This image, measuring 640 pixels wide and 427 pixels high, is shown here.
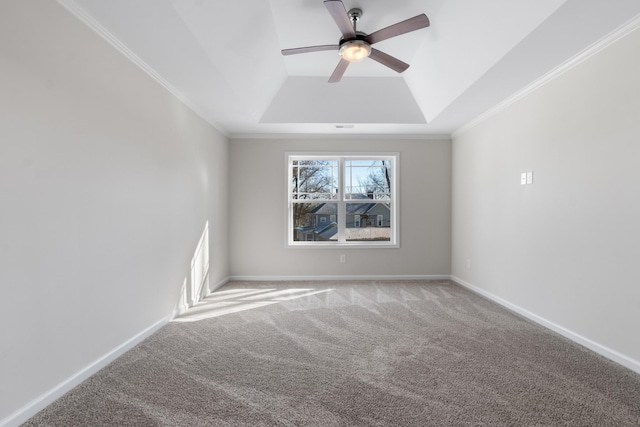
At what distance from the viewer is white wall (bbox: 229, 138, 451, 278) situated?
478cm

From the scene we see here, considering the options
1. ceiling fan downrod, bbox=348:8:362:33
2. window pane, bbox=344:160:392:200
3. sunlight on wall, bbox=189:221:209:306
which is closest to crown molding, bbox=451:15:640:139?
window pane, bbox=344:160:392:200

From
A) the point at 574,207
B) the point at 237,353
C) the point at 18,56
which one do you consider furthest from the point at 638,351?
the point at 18,56

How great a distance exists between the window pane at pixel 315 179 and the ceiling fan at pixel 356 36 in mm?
2106

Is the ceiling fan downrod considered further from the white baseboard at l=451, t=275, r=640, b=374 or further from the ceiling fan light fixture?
the white baseboard at l=451, t=275, r=640, b=374

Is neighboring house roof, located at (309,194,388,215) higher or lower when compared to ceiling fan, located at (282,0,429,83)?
lower

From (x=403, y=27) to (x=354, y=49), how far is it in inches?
16.8

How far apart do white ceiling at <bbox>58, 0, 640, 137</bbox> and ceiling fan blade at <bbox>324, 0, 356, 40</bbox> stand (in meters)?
0.37

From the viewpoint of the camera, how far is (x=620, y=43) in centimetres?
212

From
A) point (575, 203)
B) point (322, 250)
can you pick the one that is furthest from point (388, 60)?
point (322, 250)

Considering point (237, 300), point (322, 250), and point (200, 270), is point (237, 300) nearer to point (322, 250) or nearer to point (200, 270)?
point (200, 270)

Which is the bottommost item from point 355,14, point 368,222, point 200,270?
point 200,270

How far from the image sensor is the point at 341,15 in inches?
83.1

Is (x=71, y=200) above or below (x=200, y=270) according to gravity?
above

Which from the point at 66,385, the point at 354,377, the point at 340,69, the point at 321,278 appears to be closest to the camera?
the point at 66,385
